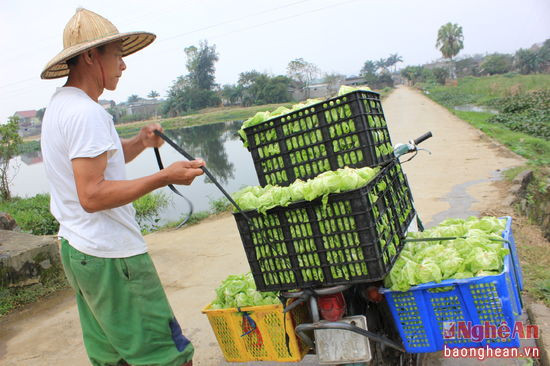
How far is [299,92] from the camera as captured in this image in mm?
61875

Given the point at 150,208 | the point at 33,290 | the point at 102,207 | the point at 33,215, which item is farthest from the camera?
the point at 150,208

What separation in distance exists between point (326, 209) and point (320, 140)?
1.75 feet

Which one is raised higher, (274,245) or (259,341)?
(274,245)

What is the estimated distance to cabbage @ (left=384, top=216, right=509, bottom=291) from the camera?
2.36m

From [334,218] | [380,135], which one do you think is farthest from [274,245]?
[380,135]

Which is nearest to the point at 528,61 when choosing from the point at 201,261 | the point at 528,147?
the point at 528,147

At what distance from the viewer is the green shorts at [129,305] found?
219 centimetres

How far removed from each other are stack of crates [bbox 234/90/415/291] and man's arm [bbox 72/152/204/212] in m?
0.45

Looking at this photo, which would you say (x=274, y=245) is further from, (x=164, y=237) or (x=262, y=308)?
(x=164, y=237)

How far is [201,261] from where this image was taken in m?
6.31

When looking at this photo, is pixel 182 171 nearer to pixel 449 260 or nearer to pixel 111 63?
pixel 111 63

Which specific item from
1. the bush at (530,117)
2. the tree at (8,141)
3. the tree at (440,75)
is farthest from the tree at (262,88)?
the tree at (8,141)

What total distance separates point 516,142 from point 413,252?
1112 cm

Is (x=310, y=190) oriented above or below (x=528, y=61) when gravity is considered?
above
